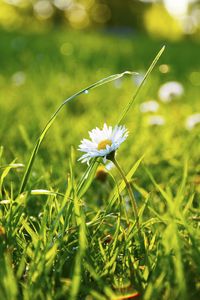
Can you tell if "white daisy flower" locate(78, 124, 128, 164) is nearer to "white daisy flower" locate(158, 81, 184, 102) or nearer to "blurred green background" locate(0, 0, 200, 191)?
"blurred green background" locate(0, 0, 200, 191)

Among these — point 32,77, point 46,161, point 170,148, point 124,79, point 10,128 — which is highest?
point 32,77

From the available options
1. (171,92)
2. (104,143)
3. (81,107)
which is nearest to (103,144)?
(104,143)

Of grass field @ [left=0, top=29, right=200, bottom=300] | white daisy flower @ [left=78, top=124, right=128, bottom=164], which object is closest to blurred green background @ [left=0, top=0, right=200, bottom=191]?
grass field @ [left=0, top=29, right=200, bottom=300]

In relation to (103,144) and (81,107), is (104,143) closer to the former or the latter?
(103,144)

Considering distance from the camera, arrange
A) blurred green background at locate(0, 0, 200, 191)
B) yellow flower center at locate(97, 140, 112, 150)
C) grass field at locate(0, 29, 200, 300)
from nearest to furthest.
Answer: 1. grass field at locate(0, 29, 200, 300)
2. yellow flower center at locate(97, 140, 112, 150)
3. blurred green background at locate(0, 0, 200, 191)

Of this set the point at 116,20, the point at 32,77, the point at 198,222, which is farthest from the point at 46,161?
the point at 116,20

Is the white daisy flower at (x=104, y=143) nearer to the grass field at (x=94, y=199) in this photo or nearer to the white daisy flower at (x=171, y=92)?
the grass field at (x=94, y=199)

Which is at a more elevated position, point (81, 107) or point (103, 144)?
point (81, 107)

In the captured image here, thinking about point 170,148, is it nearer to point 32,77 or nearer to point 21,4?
point 32,77

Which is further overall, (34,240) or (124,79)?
(124,79)
